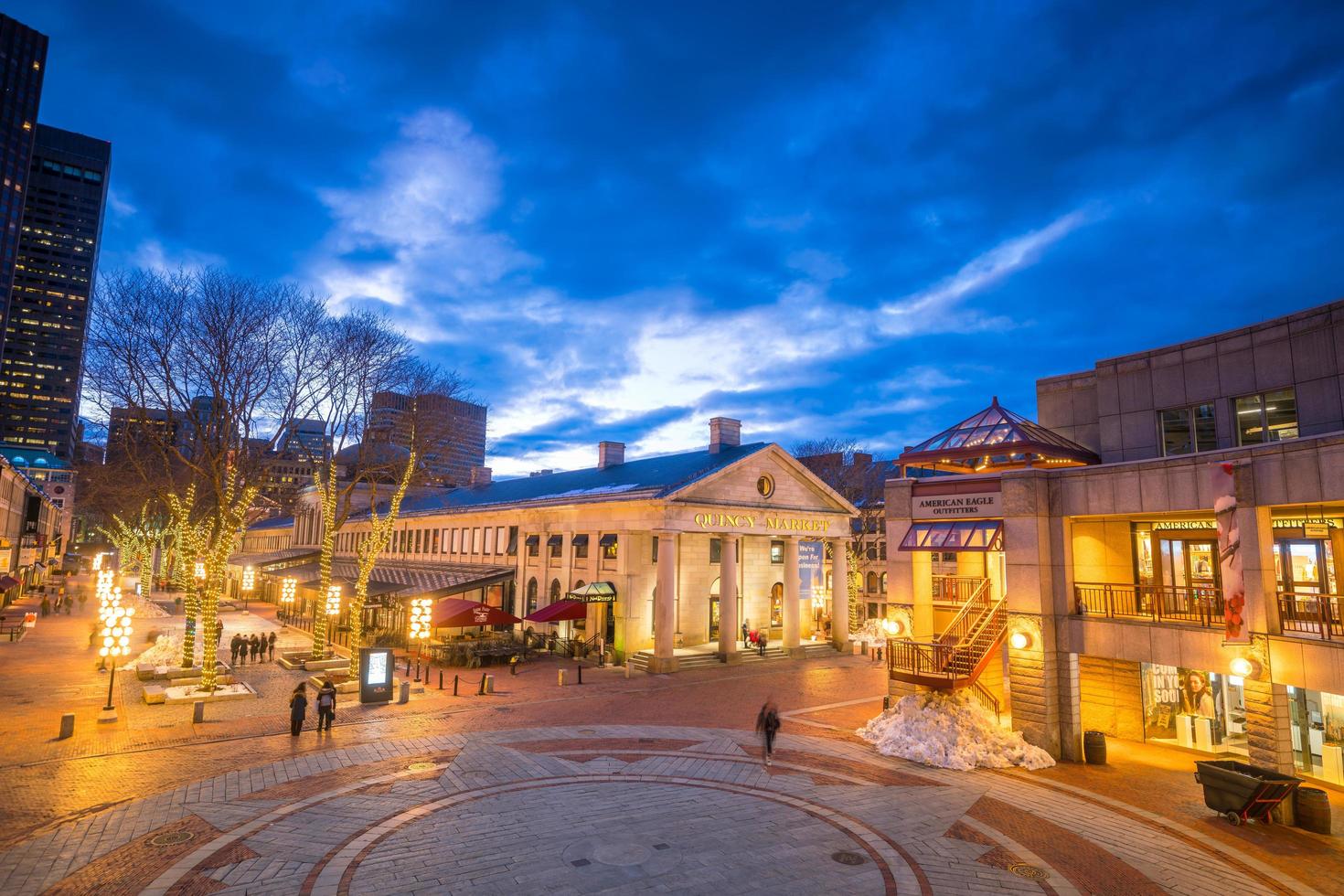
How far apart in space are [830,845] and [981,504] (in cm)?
1149

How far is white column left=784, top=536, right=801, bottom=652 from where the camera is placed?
3938 cm

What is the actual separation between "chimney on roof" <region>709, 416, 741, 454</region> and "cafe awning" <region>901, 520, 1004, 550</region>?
799 inches

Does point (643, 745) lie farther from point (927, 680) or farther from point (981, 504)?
point (981, 504)

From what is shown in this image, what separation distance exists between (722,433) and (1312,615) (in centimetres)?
2862

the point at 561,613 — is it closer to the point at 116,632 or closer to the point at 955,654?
the point at 116,632

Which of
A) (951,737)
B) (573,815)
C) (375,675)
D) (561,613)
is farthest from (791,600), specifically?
(573,815)

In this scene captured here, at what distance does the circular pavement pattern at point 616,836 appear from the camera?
450 inches

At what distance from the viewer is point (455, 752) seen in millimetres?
18922

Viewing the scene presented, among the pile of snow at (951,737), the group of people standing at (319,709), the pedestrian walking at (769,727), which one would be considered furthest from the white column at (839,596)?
the group of people standing at (319,709)

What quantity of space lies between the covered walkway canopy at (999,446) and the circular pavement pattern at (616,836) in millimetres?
9037

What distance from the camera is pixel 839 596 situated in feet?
138

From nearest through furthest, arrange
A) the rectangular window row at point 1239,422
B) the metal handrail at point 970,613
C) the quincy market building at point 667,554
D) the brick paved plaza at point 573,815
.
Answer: the brick paved plaza at point 573,815 → the rectangular window row at point 1239,422 → the metal handrail at point 970,613 → the quincy market building at point 667,554

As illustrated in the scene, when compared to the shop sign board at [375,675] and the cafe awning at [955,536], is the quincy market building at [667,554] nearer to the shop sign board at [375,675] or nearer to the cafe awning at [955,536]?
the shop sign board at [375,675]

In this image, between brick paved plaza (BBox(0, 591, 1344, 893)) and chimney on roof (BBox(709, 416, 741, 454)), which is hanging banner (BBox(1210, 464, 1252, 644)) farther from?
chimney on roof (BBox(709, 416, 741, 454))
